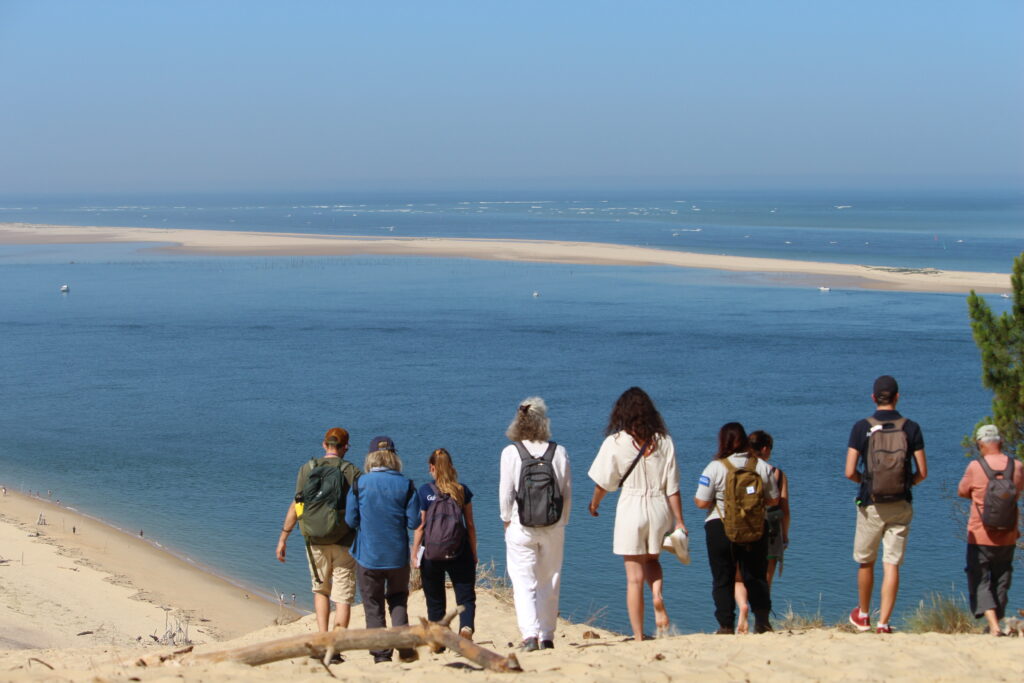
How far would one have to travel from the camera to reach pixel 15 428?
85.4 ft

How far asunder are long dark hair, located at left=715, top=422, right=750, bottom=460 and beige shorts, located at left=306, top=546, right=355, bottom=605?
2.60 meters

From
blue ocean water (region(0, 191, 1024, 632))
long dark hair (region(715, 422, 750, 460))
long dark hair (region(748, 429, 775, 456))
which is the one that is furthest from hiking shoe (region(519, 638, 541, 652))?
blue ocean water (region(0, 191, 1024, 632))

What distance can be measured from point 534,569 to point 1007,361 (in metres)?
6.17

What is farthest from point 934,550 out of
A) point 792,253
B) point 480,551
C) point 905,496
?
point 792,253

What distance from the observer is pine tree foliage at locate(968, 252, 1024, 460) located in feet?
35.1

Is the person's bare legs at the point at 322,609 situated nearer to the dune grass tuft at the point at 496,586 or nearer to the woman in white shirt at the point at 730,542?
the woman in white shirt at the point at 730,542

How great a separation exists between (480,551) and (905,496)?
1013 cm

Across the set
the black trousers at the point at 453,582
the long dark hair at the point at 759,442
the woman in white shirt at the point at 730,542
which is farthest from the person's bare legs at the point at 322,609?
the long dark hair at the point at 759,442

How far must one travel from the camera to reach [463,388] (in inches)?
1178

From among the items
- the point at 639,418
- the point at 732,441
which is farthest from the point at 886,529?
the point at 639,418

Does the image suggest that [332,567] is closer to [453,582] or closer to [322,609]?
[322,609]

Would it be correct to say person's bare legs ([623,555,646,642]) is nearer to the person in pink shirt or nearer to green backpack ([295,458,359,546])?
green backpack ([295,458,359,546])

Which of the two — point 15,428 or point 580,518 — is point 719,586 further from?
point 15,428

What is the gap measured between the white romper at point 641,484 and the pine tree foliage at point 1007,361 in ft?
16.6
